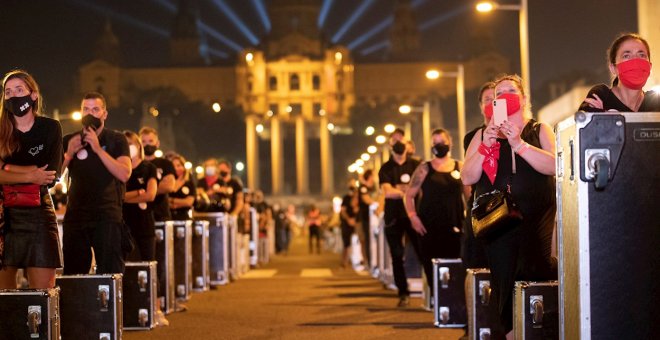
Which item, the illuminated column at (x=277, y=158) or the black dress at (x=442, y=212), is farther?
the illuminated column at (x=277, y=158)

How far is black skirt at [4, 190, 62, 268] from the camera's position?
8.31 metres

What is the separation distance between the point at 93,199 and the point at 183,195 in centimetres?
782

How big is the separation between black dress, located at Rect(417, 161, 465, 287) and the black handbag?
574 cm

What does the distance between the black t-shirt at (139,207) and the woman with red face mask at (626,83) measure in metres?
7.26

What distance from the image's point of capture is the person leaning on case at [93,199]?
10250 millimetres

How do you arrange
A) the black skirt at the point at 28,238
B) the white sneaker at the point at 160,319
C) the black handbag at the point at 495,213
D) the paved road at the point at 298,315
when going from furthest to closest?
the white sneaker at the point at 160,319 → the paved road at the point at 298,315 → the black skirt at the point at 28,238 → the black handbag at the point at 495,213

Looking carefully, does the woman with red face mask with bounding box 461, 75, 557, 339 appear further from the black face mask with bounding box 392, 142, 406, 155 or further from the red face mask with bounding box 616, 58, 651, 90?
the black face mask with bounding box 392, 142, 406, 155

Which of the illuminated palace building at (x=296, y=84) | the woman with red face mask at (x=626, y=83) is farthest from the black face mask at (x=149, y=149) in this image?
the illuminated palace building at (x=296, y=84)

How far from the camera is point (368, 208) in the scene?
2527cm

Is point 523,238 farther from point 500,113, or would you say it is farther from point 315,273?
point 315,273

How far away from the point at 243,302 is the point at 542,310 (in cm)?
1004

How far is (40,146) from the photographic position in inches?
336

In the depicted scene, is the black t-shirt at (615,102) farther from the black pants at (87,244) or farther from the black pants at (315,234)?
the black pants at (315,234)

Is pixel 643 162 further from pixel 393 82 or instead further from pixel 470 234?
pixel 393 82
